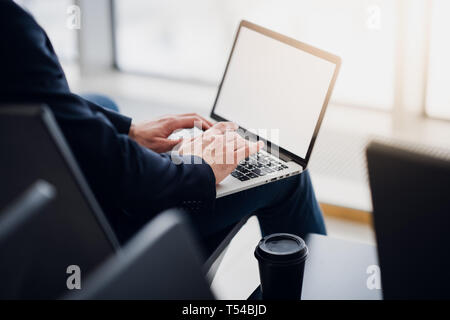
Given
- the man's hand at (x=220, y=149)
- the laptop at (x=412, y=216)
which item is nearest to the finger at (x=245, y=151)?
the man's hand at (x=220, y=149)

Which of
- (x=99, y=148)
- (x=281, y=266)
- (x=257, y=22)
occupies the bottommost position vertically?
(x=281, y=266)

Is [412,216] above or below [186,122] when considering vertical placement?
above

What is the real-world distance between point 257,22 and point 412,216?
1720 millimetres

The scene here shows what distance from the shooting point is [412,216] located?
0.47m

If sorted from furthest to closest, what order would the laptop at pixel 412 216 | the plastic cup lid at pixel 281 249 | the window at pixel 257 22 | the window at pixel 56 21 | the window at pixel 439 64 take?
the window at pixel 56 21, the window at pixel 257 22, the window at pixel 439 64, the plastic cup lid at pixel 281 249, the laptop at pixel 412 216

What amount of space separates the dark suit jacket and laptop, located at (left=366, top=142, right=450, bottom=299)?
0.53m

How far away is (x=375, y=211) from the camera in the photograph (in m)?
0.50

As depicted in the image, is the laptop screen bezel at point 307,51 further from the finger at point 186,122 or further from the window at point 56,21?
the window at point 56,21

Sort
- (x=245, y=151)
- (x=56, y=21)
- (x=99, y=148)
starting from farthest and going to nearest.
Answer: (x=56, y=21), (x=245, y=151), (x=99, y=148)

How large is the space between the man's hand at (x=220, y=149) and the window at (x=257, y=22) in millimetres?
855

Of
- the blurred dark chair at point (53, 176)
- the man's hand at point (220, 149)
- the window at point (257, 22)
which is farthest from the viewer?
the window at point (257, 22)

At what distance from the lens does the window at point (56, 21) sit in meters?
2.47

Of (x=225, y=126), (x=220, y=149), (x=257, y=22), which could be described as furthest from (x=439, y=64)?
(x=220, y=149)

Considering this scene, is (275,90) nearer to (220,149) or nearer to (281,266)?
(220,149)
